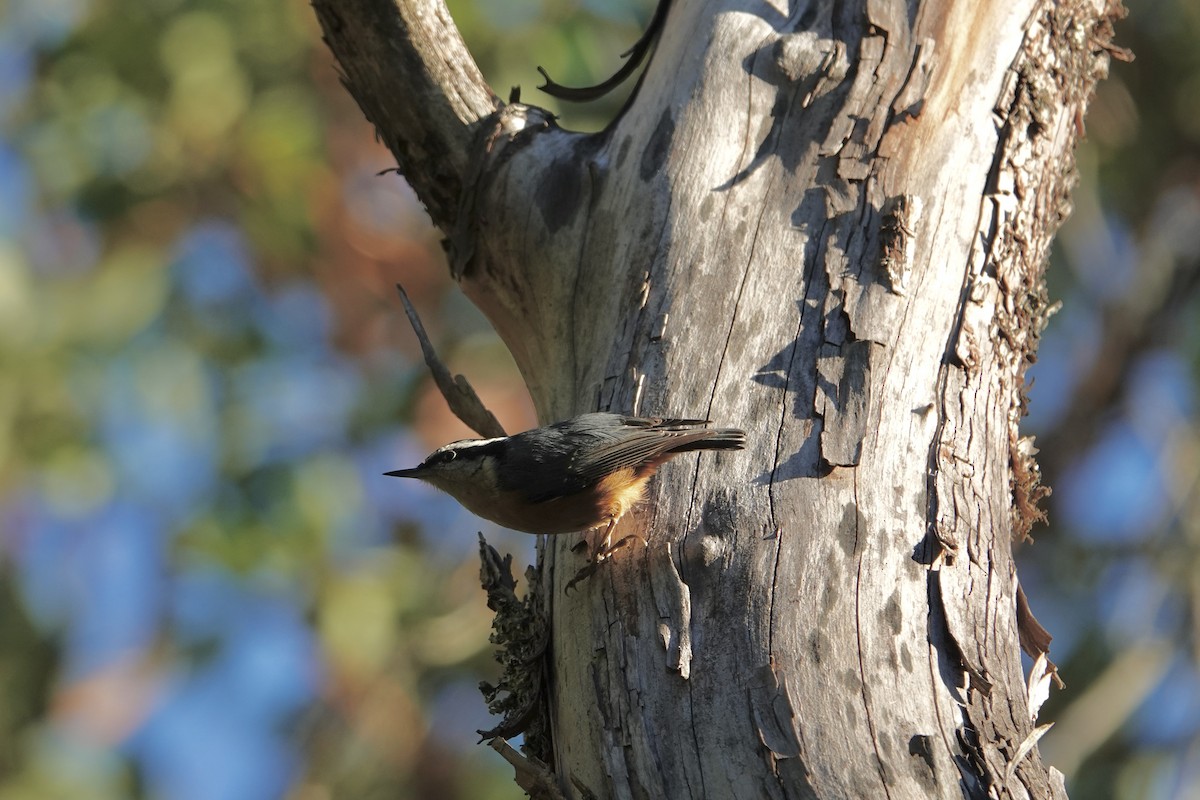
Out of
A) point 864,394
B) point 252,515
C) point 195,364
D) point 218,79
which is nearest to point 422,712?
point 252,515

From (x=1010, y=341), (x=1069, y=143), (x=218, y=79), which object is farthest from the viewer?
(x=218, y=79)

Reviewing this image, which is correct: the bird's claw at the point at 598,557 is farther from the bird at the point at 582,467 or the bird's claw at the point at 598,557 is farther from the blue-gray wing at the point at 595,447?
the blue-gray wing at the point at 595,447

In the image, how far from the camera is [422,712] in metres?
7.03

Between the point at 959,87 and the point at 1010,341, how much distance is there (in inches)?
27.8

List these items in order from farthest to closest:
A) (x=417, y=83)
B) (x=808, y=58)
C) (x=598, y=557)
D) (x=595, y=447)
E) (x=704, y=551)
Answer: (x=417, y=83) → (x=808, y=58) → (x=595, y=447) → (x=598, y=557) → (x=704, y=551)

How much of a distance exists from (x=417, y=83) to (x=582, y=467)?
4.24ft

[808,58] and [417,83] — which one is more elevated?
[417,83]

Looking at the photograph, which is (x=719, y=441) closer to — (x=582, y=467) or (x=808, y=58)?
(x=582, y=467)

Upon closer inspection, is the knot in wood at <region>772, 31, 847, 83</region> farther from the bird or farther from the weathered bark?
the bird

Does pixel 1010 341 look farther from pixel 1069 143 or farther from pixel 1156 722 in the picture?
pixel 1156 722

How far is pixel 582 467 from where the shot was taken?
273 centimetres

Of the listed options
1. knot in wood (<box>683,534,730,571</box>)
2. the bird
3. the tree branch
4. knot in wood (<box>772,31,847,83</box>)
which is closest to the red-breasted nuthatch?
the bird

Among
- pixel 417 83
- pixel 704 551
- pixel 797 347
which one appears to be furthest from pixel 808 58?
pixel 704 551

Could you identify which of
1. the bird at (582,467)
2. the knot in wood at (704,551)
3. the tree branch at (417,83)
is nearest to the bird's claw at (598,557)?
the bird at (582,467)
